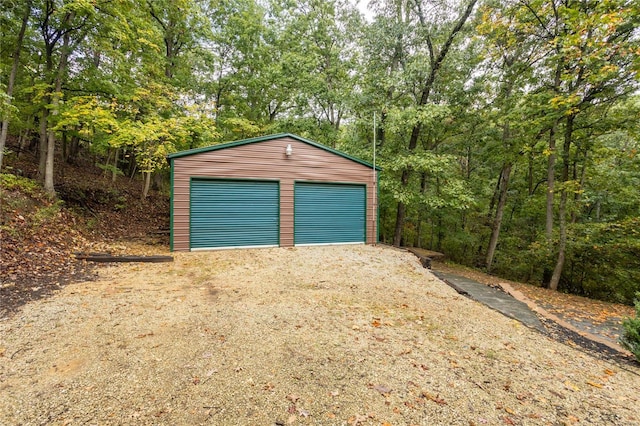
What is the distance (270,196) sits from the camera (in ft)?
27.0

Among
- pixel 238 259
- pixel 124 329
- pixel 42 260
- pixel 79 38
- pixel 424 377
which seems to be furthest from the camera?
pixel 79 38

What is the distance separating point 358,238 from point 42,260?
7.71 meters

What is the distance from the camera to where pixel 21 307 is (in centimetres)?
360

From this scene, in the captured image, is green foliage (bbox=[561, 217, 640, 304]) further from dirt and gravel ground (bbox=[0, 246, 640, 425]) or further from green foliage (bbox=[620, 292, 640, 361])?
dirt and gravel ground (bbox=[0, 246, 640, 425])

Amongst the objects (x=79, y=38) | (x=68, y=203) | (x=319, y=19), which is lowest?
(x=68, y=203)

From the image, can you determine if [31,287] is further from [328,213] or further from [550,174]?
[550,174]

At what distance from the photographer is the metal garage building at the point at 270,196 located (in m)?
7.39

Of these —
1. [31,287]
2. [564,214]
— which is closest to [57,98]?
[31,287]

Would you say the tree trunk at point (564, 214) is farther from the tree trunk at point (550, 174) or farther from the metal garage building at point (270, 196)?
the metal garage building at point (270, 196)

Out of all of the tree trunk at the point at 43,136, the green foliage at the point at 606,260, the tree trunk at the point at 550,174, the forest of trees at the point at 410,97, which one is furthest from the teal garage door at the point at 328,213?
the tree trunk at the point at 43,136

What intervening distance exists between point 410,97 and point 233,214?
28.3 feet

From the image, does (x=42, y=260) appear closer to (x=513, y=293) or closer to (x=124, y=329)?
(x=124, y=329)

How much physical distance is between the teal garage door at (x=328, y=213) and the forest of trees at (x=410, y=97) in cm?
199

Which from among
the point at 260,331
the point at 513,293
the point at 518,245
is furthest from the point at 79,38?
the point at 518,245
